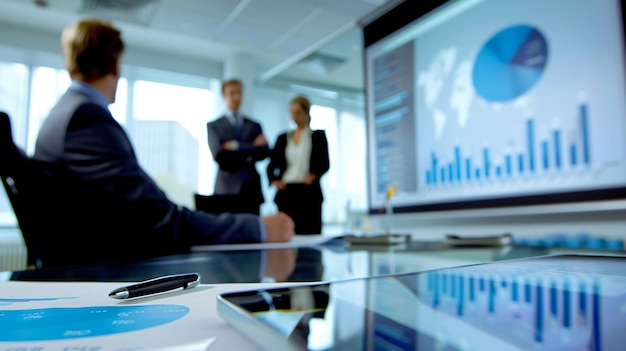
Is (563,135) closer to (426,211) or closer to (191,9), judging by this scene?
(426,211)

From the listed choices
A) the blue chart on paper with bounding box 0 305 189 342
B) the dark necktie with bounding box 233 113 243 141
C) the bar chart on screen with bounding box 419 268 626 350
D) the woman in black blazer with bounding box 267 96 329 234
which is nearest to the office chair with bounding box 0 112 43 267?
the blue chart on paper with bounding box 0 305 189 342

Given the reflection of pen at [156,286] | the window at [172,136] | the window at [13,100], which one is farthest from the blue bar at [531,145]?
the window at [13,100]

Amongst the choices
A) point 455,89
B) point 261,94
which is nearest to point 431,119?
point 455,89

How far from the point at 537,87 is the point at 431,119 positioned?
56 centimetres

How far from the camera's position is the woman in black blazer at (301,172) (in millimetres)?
1737

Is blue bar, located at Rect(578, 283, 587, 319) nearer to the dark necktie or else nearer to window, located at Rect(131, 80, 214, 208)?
the dark necktie

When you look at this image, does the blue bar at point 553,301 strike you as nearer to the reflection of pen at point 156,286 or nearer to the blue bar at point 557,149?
the reflection of pen at point 156,286

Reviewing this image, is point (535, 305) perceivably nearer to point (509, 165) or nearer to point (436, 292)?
point (436, 292)

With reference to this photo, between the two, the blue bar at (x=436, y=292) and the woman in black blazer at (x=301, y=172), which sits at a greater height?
the woman in black blazer at (x=301, y=172)

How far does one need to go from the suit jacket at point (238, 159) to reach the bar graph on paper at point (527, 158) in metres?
1.07

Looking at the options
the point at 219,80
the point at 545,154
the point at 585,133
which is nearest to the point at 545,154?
the point at 545,154

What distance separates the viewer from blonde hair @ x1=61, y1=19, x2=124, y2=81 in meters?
0.97

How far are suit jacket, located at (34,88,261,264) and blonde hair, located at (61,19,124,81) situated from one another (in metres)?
0.14

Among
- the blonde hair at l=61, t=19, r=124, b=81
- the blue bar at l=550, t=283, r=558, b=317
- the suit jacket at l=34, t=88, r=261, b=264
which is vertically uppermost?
the blonde hair at l=61, t=19, r=124, b=81
